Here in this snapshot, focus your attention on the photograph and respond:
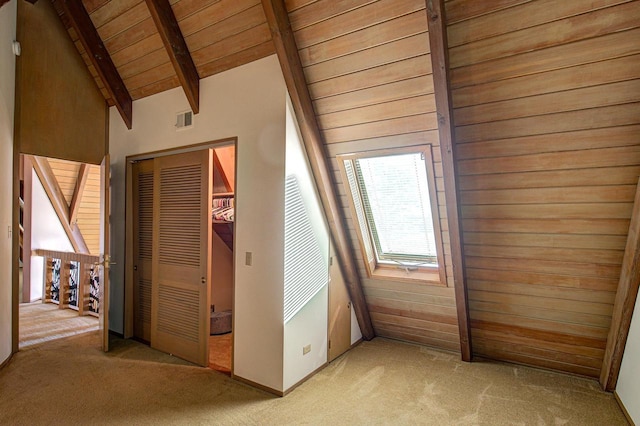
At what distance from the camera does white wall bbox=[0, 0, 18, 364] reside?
2.98m

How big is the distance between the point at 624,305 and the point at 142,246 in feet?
13.4

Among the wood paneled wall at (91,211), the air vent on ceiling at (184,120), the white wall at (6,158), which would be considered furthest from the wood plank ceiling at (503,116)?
the wood paneled wall at (91,211)

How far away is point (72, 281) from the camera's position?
15.9ft

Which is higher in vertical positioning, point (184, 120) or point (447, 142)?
point (184, 120)

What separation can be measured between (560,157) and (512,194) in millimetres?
352

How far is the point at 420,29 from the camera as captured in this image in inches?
78.5

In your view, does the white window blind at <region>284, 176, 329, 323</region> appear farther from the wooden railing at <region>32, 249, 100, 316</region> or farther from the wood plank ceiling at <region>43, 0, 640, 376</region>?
the wooden railing at <region>32, 249, 100, 316</region>

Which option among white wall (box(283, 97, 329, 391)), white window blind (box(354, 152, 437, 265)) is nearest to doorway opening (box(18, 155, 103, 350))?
white wall (box(283, 97, 329, 391))

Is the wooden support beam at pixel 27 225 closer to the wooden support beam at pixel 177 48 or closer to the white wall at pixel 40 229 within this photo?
the white wall at pixel 40 229

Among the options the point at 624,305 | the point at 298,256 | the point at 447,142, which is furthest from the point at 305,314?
the point at 624,305

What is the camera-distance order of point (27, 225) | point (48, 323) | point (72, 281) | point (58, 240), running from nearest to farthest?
point (48, 323) < point (72, 281) < point (27, 225) < point (58, 240)

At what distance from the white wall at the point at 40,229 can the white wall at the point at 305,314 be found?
4404 millimetres

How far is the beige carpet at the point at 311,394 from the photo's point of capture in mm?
2332

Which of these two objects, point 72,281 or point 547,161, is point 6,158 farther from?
point 547,161
